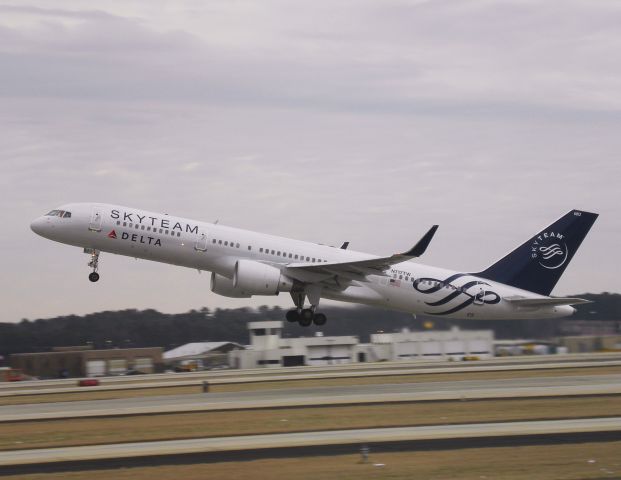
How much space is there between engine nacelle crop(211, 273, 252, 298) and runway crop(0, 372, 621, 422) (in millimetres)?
5480

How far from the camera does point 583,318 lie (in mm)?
73125

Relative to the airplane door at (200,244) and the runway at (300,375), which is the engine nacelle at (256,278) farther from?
the runway at (300,375)

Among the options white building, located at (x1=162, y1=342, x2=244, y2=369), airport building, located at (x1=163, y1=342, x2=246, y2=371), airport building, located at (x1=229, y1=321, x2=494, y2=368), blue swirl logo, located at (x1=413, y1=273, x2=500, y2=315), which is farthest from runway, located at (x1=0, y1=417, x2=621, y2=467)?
white building, located at (x1=162, y1=342, x2=244, y2=369)

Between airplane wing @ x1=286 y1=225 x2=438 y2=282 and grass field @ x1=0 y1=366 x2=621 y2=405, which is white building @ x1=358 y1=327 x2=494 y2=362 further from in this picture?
airplane wing @ x1=286 y1=225 x2=438 y2=282

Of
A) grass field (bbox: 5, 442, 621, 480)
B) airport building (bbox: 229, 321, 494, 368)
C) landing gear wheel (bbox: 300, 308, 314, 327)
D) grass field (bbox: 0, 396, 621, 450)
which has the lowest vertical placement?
grass field (bbox: 5, 442, 621, 480)

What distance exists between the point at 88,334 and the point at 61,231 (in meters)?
59.8

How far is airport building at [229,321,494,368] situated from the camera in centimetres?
7300

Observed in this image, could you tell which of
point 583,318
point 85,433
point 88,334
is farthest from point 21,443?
point 88,334

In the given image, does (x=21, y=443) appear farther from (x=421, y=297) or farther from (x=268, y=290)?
(x=421, y=297)

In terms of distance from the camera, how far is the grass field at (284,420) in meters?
31.0

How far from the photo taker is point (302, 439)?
2886 cm

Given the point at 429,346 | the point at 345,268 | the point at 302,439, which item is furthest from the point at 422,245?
the point at 429,346

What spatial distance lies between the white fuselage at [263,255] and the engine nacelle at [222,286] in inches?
28.6

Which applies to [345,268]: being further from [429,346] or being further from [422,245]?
[429,346]
